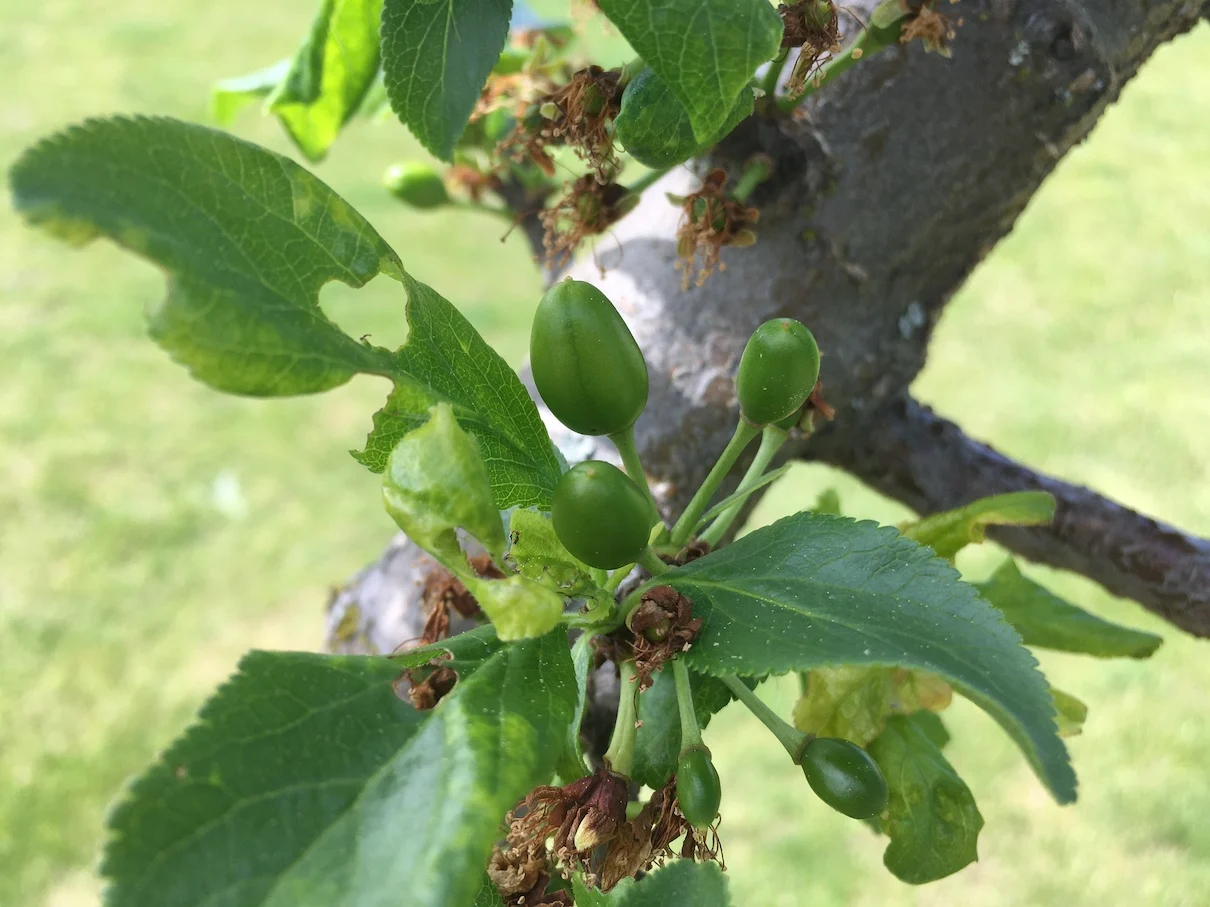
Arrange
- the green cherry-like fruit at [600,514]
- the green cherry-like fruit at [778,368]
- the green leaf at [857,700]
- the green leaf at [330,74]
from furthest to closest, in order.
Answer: the green leaf at [330,74] → the green leaf at [857,700] → the green cherry-like fruit at [778,368] → the green cherry-like fruit at [600,514]

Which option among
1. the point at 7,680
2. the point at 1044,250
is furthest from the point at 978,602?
the point at 1044,250

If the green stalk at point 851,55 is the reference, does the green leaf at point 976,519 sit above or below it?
below

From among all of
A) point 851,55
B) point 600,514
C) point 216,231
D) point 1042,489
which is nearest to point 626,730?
point 600,514

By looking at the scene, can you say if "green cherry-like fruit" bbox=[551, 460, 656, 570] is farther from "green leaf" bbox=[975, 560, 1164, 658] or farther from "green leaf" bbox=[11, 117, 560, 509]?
"green leaf" bbox=[975, 560, 1164, 658]

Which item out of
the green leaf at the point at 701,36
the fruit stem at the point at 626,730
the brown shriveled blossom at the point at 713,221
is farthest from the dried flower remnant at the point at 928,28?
the fruit stem at the point at 626,730

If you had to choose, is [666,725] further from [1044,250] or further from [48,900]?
[1044,250]

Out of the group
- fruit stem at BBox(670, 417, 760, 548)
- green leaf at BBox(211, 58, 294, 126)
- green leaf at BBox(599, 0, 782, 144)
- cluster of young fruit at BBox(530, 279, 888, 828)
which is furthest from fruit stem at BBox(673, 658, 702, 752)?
green leaf at BBox(211, 58, 294, 126)

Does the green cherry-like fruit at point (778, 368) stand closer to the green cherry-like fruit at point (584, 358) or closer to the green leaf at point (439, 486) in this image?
the green cherry-like fruit at point (584, 358)
